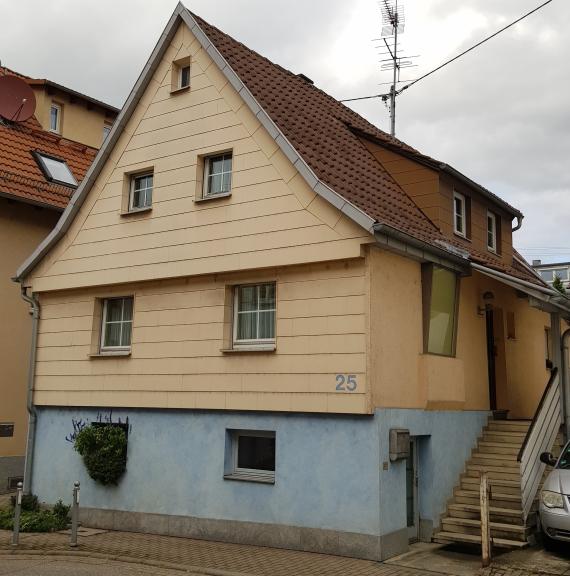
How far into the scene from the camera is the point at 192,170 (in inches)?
527

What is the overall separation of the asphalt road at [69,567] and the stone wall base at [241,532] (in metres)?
1.92

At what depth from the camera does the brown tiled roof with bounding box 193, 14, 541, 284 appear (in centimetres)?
1218

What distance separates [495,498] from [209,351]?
525 cm

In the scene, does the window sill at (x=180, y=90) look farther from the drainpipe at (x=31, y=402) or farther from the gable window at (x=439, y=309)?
the gable window at (x=439, y=309)

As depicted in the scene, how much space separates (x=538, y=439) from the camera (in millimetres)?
12453

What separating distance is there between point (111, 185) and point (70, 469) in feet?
18.3

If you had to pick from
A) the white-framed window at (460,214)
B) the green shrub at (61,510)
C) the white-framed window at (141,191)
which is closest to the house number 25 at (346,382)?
the white-framed window at (460,214)

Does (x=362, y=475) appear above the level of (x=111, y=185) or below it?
below

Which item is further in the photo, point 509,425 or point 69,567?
point 509,425

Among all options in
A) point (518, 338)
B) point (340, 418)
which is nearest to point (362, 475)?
point (340, 418)

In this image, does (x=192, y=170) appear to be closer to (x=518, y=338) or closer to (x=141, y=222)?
(x=141, y=222)

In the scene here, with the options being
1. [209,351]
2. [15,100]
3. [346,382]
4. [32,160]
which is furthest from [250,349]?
[15,100]

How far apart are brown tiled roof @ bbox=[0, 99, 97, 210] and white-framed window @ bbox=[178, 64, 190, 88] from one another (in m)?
5.16

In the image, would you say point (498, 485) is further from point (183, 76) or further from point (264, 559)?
point (183, 76)
